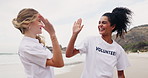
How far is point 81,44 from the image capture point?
3080 millimetres

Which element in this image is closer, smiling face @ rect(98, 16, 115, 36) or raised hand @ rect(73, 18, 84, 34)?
raised hand @ rect(73, 18, 84, 34)

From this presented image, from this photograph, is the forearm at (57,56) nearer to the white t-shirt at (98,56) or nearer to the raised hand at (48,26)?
the raised hand at (48,26)

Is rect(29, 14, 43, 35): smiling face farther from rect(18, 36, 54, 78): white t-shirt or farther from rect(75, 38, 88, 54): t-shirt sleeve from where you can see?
rect(75, 38, 88, 54): t-shirt sleeve

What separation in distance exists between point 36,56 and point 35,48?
8 centimetres

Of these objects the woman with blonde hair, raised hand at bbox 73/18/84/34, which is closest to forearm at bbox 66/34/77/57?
raised hand at bbox 73/18/84/34

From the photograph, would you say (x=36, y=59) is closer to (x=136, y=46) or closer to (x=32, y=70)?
(x=32, y=70)

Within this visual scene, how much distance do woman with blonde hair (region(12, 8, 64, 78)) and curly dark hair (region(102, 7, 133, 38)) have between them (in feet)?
4.22

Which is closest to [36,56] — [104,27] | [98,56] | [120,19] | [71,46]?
[71,46]

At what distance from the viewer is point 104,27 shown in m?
3.27

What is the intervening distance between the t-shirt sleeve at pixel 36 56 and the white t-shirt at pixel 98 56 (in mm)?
733

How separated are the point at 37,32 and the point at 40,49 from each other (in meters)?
0.20

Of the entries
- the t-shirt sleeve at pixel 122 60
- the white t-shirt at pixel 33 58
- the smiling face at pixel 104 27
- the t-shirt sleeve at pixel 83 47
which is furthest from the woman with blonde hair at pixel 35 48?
the t-shirt sleeve at pixel 122 60

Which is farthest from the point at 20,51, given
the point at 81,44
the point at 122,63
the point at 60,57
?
the point at 122,63

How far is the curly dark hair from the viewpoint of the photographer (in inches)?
135
